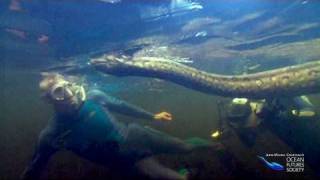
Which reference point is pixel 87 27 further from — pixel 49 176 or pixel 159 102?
pixel 159 102

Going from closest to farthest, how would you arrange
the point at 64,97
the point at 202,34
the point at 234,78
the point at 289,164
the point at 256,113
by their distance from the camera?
1. the point at 64,97
2. the point at 256,113
3. the point at 234,78
4. the point at 289,164
5. the point at 202,34

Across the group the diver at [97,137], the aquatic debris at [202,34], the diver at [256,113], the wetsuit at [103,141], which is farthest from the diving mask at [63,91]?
the aquatic debris at [202,34]

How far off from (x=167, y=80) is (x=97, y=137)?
8.71 feet

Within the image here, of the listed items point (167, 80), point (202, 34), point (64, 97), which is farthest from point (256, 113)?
point (202, 34)

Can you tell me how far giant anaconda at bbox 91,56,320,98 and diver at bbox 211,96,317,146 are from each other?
0.24 metres

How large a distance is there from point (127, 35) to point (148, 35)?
776 millimetres

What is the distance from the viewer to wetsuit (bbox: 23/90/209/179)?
746cm

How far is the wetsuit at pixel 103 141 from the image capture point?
7.46 meters

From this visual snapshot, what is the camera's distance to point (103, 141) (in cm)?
770

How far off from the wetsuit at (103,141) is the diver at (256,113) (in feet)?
5.60

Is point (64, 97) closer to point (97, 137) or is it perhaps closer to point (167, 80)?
point (97, 137)

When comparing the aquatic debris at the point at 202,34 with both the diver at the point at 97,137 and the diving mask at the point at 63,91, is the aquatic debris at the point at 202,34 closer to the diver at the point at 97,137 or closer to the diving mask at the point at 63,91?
the diver at the point at 97,137

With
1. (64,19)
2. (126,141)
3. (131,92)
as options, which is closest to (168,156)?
(126,141)

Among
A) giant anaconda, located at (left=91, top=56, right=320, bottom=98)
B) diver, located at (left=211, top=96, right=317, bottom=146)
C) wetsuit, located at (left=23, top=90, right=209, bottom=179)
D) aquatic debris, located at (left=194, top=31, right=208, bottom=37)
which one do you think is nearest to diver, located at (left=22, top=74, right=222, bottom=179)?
wetsuit, located at (left=23, top=90, right=209, bottom=179)
